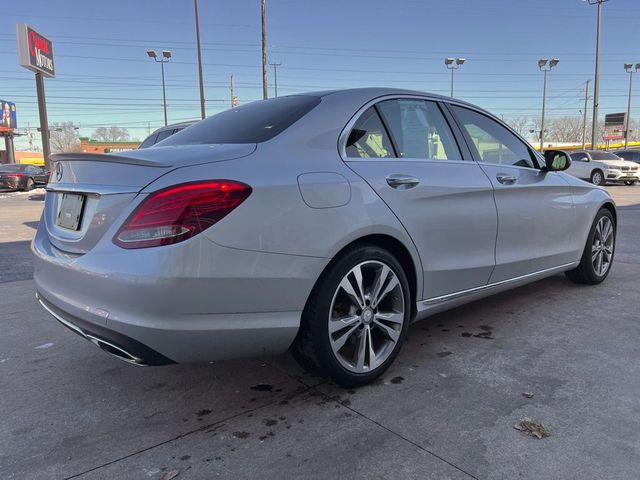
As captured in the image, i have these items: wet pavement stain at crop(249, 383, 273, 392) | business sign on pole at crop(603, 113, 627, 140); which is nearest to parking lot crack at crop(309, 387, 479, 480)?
wet pavement stain at crop(249, 383, 273, 392)

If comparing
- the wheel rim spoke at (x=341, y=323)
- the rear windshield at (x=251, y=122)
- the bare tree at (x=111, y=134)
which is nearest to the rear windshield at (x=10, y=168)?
the rear windshield at (x=251, y=122)

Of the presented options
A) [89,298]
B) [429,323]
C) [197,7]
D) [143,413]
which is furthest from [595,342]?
[197,7]

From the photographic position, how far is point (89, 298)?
86.5 inches

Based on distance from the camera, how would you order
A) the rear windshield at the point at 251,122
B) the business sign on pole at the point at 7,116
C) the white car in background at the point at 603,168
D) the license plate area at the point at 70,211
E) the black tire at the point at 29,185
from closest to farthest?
1. the license plate area at the point at 70,211
2. the rear windshield at the point at 251,122
3. the white car in background at the point at 603,168
4. the black tire at the point at 29,185
5. the business sign on pole at the point at 7,116

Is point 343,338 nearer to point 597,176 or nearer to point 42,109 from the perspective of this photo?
point 597,176

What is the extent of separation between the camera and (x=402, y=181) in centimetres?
280

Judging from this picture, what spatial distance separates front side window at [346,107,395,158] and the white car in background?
21169 mm

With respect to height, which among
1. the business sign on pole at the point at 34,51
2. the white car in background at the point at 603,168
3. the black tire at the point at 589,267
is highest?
the business sign on pole at the point at 34,51

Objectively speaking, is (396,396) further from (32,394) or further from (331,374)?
(32,394)

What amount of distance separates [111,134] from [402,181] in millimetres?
109937

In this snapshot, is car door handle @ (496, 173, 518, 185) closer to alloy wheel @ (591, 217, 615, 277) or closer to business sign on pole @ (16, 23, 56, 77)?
alloy wheel @ (591, 217, 615, 277)

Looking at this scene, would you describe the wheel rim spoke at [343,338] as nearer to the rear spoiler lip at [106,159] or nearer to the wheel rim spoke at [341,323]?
the wheel rim spoke at [341,323]

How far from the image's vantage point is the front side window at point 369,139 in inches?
107

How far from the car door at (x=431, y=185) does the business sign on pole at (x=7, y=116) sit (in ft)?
212
